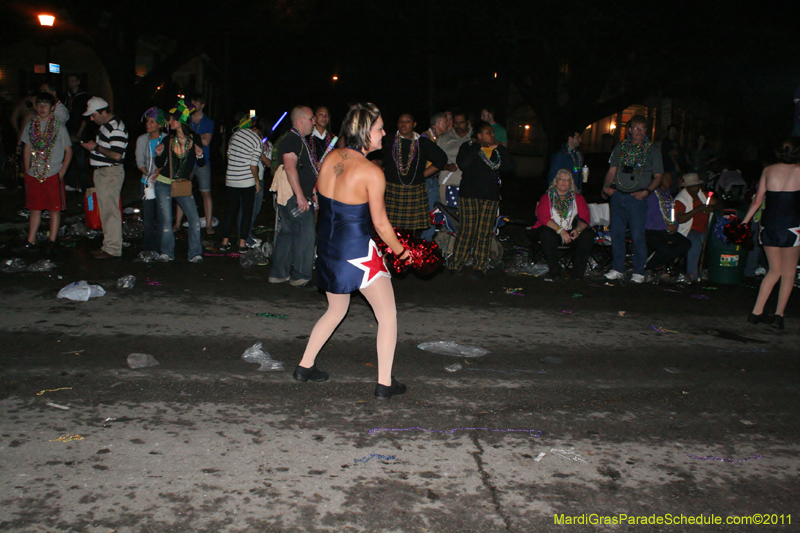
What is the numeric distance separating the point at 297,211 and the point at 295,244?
0.46 meters

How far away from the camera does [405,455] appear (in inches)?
160

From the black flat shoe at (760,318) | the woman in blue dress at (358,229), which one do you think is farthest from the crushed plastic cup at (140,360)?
the black flat shoe at (760,318)

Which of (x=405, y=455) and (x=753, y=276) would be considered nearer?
(x=405, y=455)

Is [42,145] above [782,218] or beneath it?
above

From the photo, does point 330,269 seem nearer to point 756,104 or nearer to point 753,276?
point 753,276

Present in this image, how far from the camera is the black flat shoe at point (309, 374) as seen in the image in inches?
203

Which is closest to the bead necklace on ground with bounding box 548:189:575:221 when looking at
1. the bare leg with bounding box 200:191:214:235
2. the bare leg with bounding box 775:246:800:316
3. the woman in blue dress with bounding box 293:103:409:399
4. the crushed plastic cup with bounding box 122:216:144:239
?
the bare leg with bounding box 775:246:800:316

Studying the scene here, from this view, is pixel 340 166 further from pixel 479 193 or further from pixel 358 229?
pixel 479 193

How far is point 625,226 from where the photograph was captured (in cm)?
955

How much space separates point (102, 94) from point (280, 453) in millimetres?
33481

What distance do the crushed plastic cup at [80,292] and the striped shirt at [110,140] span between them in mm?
2332

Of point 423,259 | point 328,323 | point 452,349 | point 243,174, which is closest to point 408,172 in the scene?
point 243,174

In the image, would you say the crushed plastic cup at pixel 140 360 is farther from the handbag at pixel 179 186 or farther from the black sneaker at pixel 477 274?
the black sneaker at pixel 477 274

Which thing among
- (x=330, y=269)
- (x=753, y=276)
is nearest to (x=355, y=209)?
(x=330, y=269)
